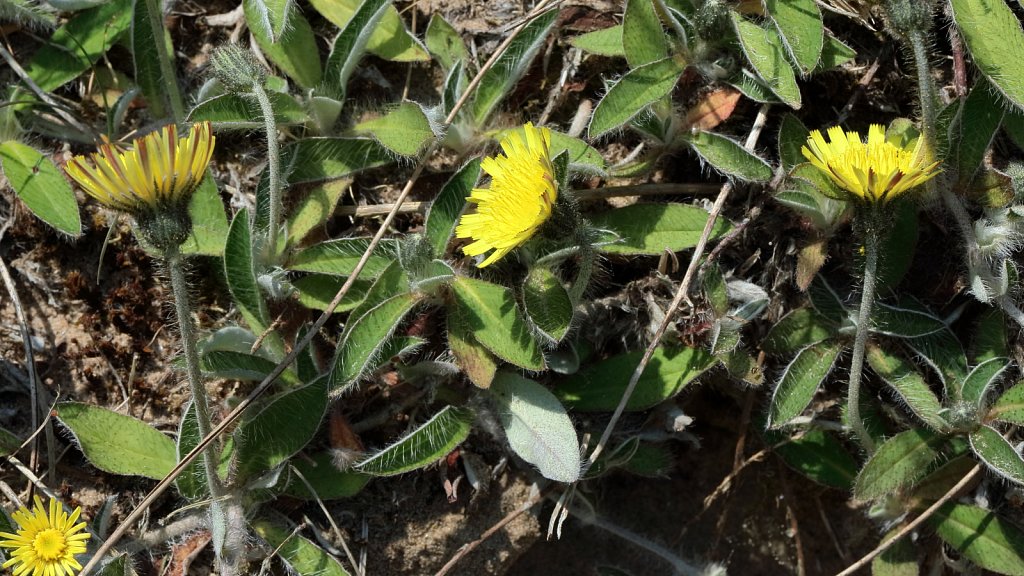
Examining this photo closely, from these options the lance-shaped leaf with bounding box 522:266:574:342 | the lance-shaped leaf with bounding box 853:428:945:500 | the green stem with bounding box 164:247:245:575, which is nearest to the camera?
the green stem with bounding box 164:247:245:575

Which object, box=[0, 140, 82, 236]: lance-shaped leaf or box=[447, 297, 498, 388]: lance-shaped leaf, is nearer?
box=[447, 297, 498, 388]: lance-shaped leaf

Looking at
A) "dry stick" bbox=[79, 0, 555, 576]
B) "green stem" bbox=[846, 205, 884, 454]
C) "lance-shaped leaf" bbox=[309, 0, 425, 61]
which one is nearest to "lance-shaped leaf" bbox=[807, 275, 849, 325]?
"green stem" bbox=[846, 205, 884, 454]

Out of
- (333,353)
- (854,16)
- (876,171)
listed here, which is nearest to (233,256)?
(333,353)

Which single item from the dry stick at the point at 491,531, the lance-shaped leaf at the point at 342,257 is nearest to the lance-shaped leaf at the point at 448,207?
the lance-shaped leaf at the point at 342,257

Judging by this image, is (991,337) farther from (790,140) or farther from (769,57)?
(769,57)

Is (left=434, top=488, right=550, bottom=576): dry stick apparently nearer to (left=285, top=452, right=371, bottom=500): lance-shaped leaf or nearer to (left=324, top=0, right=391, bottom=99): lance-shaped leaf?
(left=285, top=452, right=371, bottom=500): lance-shaped leaf
